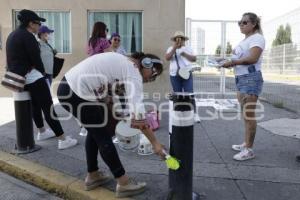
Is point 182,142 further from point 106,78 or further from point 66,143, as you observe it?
point 66,143

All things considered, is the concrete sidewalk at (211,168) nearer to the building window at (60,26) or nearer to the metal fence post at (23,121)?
the metal fence post at (23,121)

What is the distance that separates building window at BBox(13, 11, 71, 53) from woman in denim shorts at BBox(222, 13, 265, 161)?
6.93 metres

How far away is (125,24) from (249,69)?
21.6 ft

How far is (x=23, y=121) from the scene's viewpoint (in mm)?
4980

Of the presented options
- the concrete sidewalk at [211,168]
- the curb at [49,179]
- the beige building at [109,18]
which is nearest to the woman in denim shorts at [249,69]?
the concrete sidewalk at [211,168]

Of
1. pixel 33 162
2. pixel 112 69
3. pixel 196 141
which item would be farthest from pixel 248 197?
pixel 33 162

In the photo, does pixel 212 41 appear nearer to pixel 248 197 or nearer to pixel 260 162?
pixel 260 162

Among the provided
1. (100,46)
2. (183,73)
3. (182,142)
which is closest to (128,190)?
(182,142)

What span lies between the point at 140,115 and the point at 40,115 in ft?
9.72

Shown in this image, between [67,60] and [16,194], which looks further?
[67,60]

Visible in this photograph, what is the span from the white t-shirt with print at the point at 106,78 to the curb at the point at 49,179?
995mm

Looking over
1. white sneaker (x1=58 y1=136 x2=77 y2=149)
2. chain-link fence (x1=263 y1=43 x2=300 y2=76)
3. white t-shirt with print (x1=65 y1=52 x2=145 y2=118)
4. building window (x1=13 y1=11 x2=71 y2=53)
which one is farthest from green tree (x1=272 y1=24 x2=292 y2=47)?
white t-shirt with print (x1=65 y1=52 x2=145 y2=118)

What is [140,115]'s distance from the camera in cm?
301

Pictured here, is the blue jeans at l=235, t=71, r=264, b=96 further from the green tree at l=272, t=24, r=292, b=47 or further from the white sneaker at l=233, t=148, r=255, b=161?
the green tree at l=272, t=24, r=292, b=47
